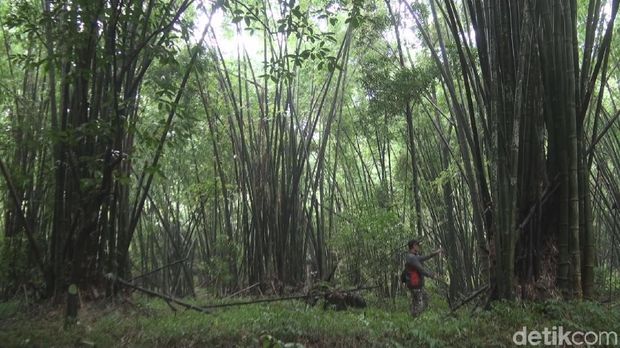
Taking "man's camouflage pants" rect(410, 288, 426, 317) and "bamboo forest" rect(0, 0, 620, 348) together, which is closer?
"bamboo forest" rect(0, 0, 620, 348)

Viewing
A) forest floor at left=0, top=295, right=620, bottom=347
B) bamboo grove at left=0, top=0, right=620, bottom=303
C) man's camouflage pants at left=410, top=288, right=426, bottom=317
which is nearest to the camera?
forest floor at left=0, top=295, right=620, bottom=347

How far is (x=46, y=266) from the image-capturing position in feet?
13.5

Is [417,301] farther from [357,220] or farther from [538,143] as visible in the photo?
[538,143]

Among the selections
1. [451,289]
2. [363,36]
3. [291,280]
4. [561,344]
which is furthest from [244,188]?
[561,344]

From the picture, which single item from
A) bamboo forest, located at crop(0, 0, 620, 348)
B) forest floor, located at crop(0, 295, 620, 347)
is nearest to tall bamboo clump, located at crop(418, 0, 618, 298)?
bamboo forest, located at crop(0, 0, 620, 348)

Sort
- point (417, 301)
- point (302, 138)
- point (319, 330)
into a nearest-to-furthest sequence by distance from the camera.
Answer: point (319, 330)
point (417, 301)
point (302, 138)

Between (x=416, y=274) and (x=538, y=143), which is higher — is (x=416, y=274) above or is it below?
below

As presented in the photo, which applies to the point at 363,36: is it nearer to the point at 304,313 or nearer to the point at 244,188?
the point at 244,188

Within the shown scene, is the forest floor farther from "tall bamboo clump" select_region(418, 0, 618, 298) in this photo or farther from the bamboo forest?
"tall bamboo clump" select_region(418, 0, 618, 298)

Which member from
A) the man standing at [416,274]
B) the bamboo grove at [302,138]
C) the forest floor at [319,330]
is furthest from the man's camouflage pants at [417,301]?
the forest floor at [319,330]

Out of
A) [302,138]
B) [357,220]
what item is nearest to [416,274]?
[357,220]

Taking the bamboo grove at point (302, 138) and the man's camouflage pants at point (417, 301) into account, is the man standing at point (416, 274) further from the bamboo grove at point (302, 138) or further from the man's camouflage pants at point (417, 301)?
the bamboo grove at point (302, 138)

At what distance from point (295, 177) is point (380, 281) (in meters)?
1.96

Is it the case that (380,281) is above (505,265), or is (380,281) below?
below
